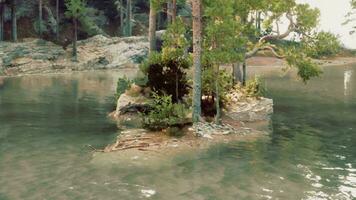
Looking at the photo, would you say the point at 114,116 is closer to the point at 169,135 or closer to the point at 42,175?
the point at 169,135

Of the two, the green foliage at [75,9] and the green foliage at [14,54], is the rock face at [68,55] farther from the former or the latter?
the green foliage at [75,9]

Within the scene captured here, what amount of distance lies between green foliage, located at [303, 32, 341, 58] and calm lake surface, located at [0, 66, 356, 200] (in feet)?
13.5

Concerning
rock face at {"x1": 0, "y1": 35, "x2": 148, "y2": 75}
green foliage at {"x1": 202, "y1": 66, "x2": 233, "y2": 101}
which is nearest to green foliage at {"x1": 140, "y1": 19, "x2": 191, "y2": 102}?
green foliage at {"x1": 202, "y1": 66, "x2": 233, "y2": 101}

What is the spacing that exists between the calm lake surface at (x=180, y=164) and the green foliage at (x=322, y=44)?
4.11 m

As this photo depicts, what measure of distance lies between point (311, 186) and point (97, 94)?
28284 mm

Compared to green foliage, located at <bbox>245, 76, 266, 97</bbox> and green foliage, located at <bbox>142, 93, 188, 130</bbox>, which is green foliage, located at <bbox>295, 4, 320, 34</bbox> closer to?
green foliage, located at <bbox>245, 76, 266, 97</bbox>

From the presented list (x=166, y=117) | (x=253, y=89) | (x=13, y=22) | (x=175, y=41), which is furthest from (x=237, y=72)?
(x=13, y=22)

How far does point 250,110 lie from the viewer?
27.6 m

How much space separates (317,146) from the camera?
21047 millimetres

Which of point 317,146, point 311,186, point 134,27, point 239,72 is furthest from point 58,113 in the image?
point 134,27

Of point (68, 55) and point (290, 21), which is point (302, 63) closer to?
point (290, 21)

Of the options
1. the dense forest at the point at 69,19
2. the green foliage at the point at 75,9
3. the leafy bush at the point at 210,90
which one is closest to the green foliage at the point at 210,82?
the leafy bush at the point at 210,90

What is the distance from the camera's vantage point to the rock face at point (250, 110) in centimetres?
2714

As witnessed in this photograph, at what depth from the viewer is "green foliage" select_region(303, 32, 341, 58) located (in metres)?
27.2
